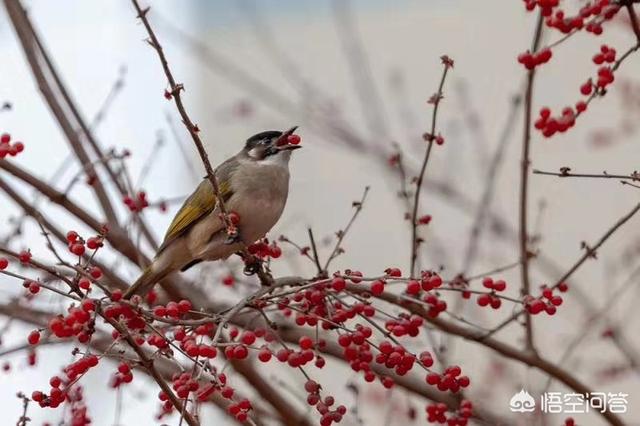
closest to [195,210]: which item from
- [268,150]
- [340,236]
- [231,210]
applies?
[231,210]

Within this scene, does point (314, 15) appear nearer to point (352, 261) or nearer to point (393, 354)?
point (352, 261)

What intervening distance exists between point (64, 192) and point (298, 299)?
55.1 inches

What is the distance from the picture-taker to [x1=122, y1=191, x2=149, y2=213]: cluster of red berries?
427 cm

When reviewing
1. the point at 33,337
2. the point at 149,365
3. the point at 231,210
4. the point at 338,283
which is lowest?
the point at 149,365

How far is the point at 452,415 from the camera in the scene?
3711 millimetres

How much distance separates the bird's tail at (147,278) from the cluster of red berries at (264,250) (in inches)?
29.3

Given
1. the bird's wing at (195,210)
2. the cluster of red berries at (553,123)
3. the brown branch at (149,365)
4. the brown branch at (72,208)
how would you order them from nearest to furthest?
the brown branch at (149,365) → the cluster of red berries at (553,123) → the brown branch at (72,208) → the bird's wing at (195,210)

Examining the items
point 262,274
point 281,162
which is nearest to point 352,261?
point 281,162

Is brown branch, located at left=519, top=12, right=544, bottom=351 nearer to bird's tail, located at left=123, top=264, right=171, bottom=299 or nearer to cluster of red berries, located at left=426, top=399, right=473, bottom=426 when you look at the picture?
cluster of red berries, located at left=426, top=399, right=473, bottom=426

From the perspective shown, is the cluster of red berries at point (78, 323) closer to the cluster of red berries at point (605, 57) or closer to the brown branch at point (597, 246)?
the brown branch at point (597, 246)

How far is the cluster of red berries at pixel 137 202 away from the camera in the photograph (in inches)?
168

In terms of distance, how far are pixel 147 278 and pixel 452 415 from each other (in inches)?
61.5

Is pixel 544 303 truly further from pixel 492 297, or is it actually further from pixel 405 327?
pixel 405 327

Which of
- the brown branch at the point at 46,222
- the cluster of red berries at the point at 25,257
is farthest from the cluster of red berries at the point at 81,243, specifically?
the brown branch at the point at 46,222
